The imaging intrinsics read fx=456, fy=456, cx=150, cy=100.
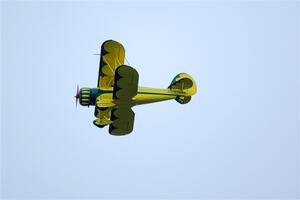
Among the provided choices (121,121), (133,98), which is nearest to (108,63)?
(133,98)

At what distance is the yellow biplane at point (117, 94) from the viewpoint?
56.3 feet

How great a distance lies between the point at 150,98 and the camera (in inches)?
727

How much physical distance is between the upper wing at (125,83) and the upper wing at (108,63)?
3.95 ft

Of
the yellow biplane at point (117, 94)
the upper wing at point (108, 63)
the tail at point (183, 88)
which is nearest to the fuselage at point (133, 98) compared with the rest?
the yellow biplane at point (117, 94)

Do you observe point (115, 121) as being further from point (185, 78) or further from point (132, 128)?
point (185, 78)

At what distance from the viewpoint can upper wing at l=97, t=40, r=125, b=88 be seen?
715 inches

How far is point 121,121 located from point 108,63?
2.38m

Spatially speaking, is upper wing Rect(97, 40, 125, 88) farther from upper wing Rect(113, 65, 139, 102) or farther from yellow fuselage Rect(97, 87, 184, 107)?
upper wing Rect(113, 65, 139, 102)

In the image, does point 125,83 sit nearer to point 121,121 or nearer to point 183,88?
point 121,121

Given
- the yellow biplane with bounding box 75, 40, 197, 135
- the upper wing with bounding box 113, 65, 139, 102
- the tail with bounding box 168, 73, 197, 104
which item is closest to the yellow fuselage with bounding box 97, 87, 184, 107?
the yellow biplane with bounding box 75, 40, 197, 135

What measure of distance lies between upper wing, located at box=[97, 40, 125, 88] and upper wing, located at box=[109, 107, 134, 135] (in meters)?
1.14

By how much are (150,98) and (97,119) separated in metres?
2.36

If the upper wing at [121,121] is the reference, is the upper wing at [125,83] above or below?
above

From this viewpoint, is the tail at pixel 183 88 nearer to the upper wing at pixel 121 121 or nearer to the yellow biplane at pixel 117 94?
the yellow biplane at pixel 117 94
